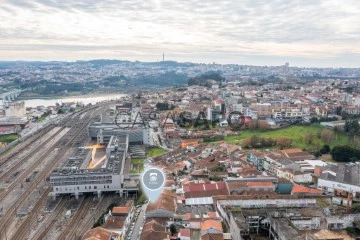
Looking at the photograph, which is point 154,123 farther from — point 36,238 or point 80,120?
point 36,238

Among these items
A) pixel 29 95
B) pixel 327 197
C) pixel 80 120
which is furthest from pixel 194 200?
pixel 29 95

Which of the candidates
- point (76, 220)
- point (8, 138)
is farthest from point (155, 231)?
point (8, 138)

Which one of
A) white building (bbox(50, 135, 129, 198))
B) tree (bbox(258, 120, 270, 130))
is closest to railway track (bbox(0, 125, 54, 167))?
white building (bbox(50, 135, 129, 198))

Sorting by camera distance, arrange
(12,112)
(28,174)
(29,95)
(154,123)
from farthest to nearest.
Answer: (29,95) < (12,112) < (154,123) < (28,174)

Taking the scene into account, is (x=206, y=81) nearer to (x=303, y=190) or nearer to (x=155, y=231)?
(x=303, y=190)

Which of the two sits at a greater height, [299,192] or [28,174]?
[299,192]

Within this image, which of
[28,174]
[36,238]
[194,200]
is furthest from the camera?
[28,174]
